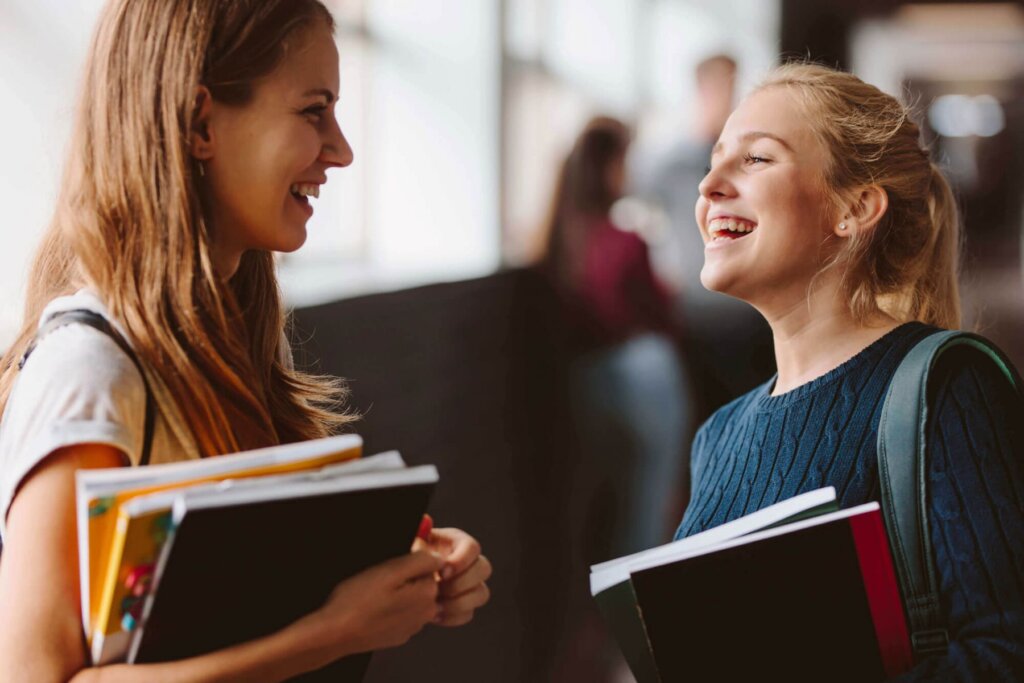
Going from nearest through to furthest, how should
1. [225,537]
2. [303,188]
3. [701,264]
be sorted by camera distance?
[225,537] → [303,188] → [701,264]

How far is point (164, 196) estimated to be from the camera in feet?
3.63

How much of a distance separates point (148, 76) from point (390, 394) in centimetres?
228

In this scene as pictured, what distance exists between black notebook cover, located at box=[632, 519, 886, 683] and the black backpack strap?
0.51m

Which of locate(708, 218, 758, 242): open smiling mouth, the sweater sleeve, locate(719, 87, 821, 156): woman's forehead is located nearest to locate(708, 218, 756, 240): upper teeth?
locate(708, 218, 758, 242): open smiling mouth

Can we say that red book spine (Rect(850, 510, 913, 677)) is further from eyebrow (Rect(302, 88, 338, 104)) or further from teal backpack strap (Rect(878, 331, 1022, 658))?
eyebrow (Rect(302, 88, 338, 104))

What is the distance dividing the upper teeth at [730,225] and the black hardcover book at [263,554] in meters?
0.74

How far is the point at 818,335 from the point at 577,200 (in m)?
2.79

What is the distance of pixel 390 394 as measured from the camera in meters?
3.34

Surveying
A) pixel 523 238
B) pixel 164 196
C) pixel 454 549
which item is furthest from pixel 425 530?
pixel 523 238

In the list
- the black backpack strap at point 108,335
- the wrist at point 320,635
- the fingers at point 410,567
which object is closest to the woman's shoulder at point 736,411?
the fingers at point 410,567

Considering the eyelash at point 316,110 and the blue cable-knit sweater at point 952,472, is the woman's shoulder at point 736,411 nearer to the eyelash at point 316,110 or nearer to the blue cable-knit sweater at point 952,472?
the blue cable-knit sweater at point 952,472

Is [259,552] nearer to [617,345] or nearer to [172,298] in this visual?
[172,298]

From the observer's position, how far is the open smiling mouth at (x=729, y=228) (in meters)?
1.54

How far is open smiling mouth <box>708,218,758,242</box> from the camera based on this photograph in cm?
154
